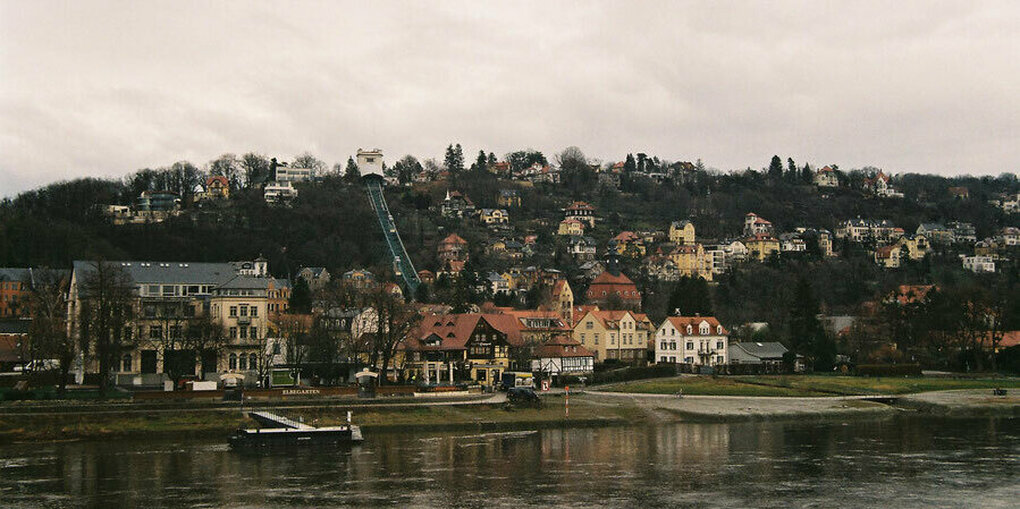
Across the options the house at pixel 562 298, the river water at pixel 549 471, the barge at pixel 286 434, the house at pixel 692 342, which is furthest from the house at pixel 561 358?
the house at pixel 562 298

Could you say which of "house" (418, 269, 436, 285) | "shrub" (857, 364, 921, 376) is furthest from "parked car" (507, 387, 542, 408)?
"house" (418, 269, 436, 285)

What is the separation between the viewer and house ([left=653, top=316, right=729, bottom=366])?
9950 centimetres

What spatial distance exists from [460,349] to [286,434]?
32818mm

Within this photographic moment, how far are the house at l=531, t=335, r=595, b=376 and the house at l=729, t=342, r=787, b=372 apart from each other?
1689 centimetres

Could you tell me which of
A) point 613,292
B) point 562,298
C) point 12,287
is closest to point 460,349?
point 562,298

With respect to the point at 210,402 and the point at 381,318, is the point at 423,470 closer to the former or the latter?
the point at 210,402

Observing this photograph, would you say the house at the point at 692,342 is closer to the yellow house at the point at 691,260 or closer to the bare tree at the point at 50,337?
the bare tree at the point at 50,337

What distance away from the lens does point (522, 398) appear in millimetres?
65062

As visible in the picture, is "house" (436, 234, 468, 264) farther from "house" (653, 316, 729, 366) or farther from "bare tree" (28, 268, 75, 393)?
"bare tree" (28, 268, 75, 393)

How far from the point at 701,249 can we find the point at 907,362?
99236mm

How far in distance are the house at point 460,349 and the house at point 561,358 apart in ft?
8.89

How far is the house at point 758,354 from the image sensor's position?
98688 mm

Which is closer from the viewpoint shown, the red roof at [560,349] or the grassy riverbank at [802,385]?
the grassy riverbank at [802,385]

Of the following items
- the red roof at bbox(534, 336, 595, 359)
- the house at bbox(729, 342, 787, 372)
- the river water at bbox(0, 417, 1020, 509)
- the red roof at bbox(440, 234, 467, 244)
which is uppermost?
the red roof at bbox(440, 234, 467, 244)
